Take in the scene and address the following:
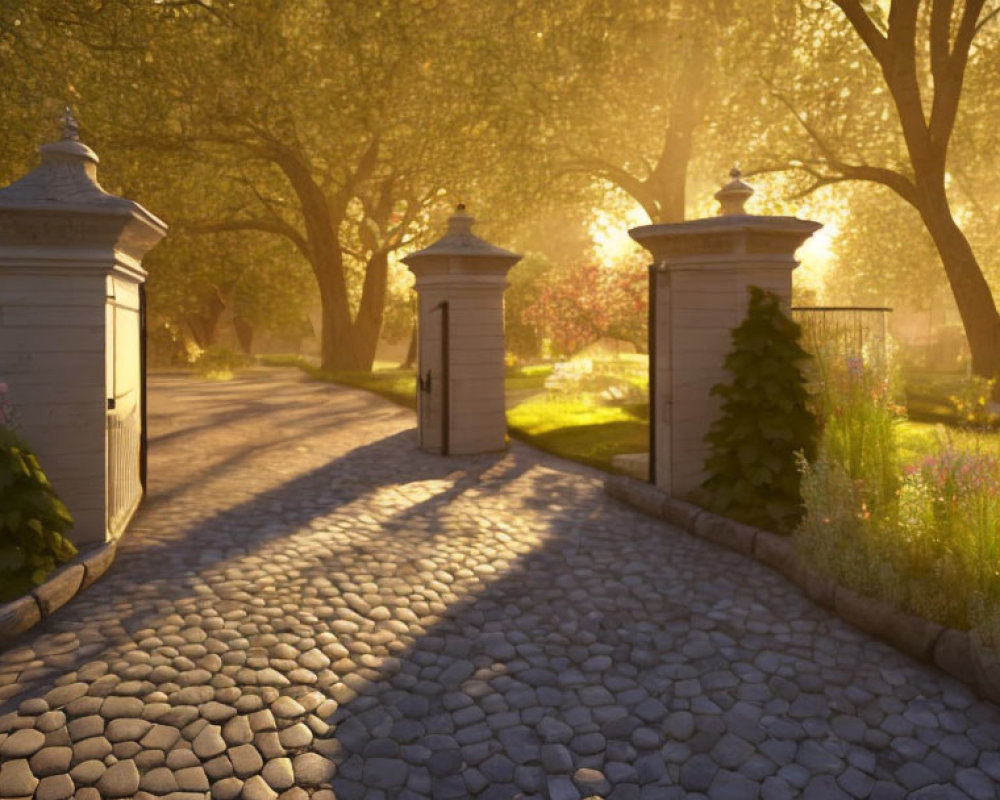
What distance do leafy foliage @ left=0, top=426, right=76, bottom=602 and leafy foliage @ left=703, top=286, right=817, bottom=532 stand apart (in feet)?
17.6

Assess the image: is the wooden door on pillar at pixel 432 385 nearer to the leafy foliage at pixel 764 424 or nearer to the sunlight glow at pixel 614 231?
the leafy foliage at pixel 764 424

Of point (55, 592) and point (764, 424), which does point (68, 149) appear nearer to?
point (55, 592)

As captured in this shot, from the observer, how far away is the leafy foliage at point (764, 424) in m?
6.93

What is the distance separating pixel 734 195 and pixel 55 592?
22.0 ft

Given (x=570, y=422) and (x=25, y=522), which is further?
(x=570, y=422)

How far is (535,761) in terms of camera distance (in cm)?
368

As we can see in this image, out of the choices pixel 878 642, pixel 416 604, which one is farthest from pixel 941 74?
pixel 416 604

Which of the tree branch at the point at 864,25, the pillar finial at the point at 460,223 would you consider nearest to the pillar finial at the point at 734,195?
the pillar finial at the point at 460,223

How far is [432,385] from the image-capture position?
11516 mm

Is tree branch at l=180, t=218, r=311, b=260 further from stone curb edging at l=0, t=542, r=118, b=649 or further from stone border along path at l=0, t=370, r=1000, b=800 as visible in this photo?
stone curb edging at l=0, t=542, r=118, b=649

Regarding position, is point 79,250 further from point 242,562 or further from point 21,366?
point 242,562

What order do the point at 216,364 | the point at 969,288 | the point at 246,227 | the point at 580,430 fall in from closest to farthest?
1. the point at 580,430
2. the point at 969,288
3. the point at 246,227
4. the point at 216,364

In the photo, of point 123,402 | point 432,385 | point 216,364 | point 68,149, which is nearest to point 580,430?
point 432,385

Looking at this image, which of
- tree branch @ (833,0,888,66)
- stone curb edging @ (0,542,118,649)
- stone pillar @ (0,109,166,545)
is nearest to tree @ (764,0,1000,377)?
tree branch @ (833,0,888,66)
